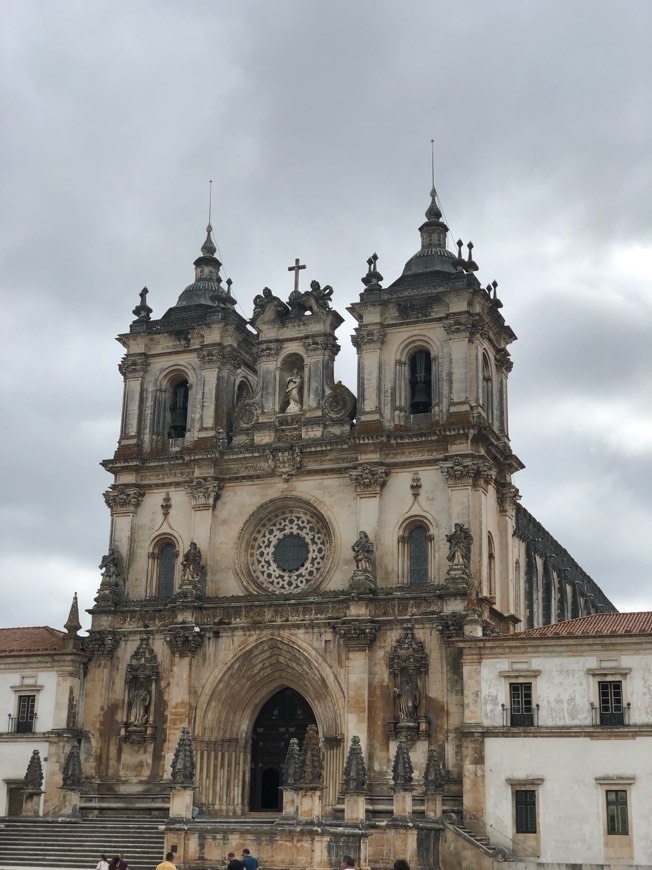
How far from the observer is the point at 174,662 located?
1853 inches

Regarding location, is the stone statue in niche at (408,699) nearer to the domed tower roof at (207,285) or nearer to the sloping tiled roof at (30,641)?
the sloping tiled roof at (30,641)

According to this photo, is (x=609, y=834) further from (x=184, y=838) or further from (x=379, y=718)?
(x=184, y=838)

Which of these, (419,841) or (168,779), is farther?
(168,779)

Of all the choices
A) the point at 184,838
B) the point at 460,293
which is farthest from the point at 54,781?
the point at 460,293

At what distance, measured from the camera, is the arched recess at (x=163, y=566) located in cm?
4984

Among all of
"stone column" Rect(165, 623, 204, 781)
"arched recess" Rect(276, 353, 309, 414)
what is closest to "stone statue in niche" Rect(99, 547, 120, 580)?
"stone column" Rect(165, 623, 204, 781)

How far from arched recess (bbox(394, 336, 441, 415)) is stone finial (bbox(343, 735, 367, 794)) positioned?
578 inches

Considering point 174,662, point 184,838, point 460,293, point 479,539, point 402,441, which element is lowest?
point 184,838

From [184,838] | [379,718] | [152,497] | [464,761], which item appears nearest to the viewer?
[184,838]

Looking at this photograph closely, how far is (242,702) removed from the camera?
47188 millimetres

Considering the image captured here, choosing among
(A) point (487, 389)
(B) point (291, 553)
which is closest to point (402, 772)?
(B) point (291, 553)

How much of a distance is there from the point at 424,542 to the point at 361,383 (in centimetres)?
691

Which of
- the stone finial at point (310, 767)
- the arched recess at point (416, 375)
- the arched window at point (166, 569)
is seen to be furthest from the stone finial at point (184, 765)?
the arched recess at point (416, 375)

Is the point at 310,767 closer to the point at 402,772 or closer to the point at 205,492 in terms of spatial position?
the point at 402,772
